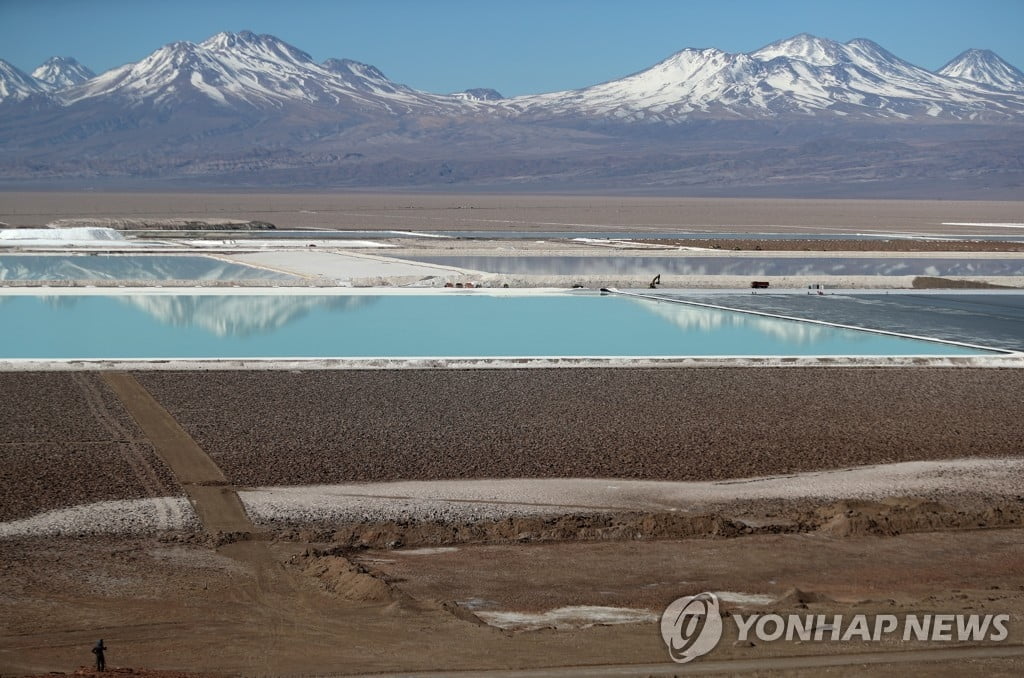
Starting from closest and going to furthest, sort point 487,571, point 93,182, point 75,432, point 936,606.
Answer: point 936,606
point 487,571
point 75,432
point 93,182

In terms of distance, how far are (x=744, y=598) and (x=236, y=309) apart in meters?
10.6

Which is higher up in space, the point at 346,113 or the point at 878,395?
the point at 346,113

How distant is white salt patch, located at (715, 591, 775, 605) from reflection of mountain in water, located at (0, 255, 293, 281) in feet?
45.8

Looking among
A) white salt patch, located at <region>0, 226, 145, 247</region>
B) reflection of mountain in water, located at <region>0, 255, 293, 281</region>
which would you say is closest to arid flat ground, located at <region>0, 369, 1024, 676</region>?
reflection of mountain in water, located at <region>0, 255, 293, 281</region>

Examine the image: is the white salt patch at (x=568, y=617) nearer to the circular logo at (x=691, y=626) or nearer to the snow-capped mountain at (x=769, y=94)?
the circular logo at (x=691, y=626)

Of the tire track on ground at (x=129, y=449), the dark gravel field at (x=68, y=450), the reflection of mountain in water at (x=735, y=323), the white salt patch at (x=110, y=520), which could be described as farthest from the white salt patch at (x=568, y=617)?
the reflection of mountain in water at (x=735, y=323)

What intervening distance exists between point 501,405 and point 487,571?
3735 mm

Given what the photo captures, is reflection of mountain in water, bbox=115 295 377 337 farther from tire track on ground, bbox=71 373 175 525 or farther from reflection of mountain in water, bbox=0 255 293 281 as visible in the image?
tire track on ground, bbox=71 373 175 525

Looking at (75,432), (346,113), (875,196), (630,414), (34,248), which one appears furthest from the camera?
(346,113)

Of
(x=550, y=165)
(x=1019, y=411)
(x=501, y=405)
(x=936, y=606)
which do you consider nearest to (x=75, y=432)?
(x=501, y=405)

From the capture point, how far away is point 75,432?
881 cm

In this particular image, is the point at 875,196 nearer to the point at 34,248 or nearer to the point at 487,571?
the point at 34,248

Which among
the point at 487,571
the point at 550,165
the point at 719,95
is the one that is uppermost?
the point at 719,95

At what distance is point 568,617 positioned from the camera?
5.47 m
